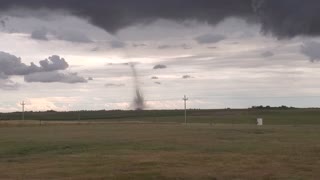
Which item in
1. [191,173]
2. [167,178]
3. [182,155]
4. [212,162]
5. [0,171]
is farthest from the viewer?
[182,155]

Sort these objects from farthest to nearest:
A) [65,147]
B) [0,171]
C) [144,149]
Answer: [65,147] < [144,149] < [0,171]

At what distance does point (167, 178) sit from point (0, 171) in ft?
32.1

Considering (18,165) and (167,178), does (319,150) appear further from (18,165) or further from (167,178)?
(18,165)

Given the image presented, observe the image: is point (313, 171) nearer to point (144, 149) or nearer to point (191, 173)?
point (191, 173)

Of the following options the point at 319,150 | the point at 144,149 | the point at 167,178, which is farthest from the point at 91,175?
the point at 319,150

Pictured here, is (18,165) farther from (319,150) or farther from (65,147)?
(319,150)

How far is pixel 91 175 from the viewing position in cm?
2805

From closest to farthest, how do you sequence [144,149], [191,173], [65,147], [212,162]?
1. [191,173]
2. [212,162]
3. [144,149]
4. [65,147]

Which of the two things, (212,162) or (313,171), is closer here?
(313,171)

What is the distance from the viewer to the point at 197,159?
35594 mm

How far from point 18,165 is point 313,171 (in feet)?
56.4

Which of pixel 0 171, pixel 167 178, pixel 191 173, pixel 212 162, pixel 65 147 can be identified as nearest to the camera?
pixel 167 178

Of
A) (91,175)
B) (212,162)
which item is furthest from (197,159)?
(91,175)

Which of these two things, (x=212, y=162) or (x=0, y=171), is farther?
(x=212, y=162)
